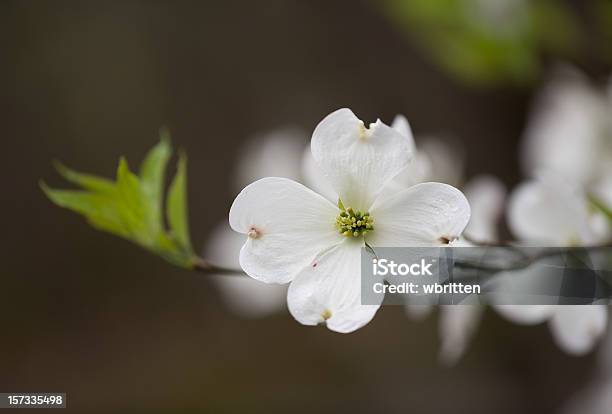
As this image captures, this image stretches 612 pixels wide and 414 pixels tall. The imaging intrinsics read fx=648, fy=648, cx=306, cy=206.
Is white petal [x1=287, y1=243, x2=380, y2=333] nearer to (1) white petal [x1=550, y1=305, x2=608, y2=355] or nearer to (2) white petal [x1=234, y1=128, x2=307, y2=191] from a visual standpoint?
(1) white petal [x1=550, y1=305, x2=608, y2=355]

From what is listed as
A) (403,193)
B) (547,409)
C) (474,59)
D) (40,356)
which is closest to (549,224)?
(403,193)

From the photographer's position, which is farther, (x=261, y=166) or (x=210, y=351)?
(x=210, y=351)

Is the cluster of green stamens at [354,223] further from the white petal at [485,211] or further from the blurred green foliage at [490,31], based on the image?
the blurred green foliage at [490,31]

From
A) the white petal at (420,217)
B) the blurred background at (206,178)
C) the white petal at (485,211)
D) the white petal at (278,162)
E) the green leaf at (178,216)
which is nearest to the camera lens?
the white petal at (420,217)

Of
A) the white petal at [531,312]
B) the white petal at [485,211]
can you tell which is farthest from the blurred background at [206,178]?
the white petal at [531,312]

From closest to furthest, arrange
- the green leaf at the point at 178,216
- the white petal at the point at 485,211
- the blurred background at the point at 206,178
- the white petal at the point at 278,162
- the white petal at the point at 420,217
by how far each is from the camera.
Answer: the white petal at the point at 420,217 → the green leaf at the point at 178,216 → the white petal at the point at 485,211 → the white petal at the point at 278,162 → the blurred background at the point at 206,178

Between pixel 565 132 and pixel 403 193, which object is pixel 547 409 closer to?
pixel 565 132

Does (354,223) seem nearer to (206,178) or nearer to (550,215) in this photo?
(550,215)
